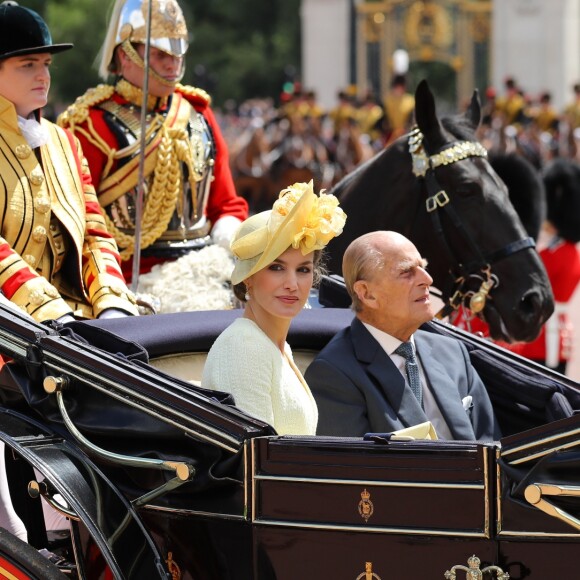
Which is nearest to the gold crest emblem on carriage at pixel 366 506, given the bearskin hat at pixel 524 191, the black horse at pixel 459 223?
the black horse at pixel 459 223

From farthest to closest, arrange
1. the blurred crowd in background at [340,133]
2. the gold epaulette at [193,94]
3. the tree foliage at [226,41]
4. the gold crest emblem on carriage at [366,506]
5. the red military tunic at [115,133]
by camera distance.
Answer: the tree foliage at [226,41] → the blurred crowd in background at [340,133] → the gold epaulette at [193,94] → the red military tunic at [115,133] → the gold crest emblem on carriage at [366,506]

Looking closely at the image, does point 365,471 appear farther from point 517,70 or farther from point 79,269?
point 517,70

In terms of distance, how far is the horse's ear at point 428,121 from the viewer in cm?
513

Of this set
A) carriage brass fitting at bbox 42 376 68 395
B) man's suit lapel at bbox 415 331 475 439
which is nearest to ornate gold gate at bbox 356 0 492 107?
man's suit lapel at bbox 415 331 475 439

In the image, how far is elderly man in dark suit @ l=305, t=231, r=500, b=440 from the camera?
341 cm

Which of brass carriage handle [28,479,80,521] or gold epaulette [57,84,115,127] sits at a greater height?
gold epaulette [57,84,115,127]

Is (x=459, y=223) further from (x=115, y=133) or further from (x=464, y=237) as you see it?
(x=115, y=133)

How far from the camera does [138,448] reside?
3.17m

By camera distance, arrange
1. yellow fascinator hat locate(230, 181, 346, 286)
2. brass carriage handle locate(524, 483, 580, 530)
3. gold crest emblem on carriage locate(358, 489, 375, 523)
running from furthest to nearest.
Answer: yellow fascinator hat locate(230, 181, 346, 286) < gold crest emblem on carriage locate(358, 489, 375, 523) < brass carriage handle locate(524, 483, 580, 530)

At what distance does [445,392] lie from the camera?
3529mm

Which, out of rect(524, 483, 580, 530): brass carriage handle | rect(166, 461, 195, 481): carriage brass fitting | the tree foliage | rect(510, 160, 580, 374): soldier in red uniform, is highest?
rect(524, 483, 580, 530): brass carriage handle

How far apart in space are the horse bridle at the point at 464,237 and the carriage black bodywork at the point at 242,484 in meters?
2.02

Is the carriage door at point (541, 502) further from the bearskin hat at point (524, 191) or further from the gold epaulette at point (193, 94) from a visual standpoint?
the bearskin hat at point (524, 191)

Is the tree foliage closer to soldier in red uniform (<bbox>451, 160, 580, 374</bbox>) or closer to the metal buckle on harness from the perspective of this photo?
soldier in red uniform (<bbox>451, 160, 580, 374</bbox>)
